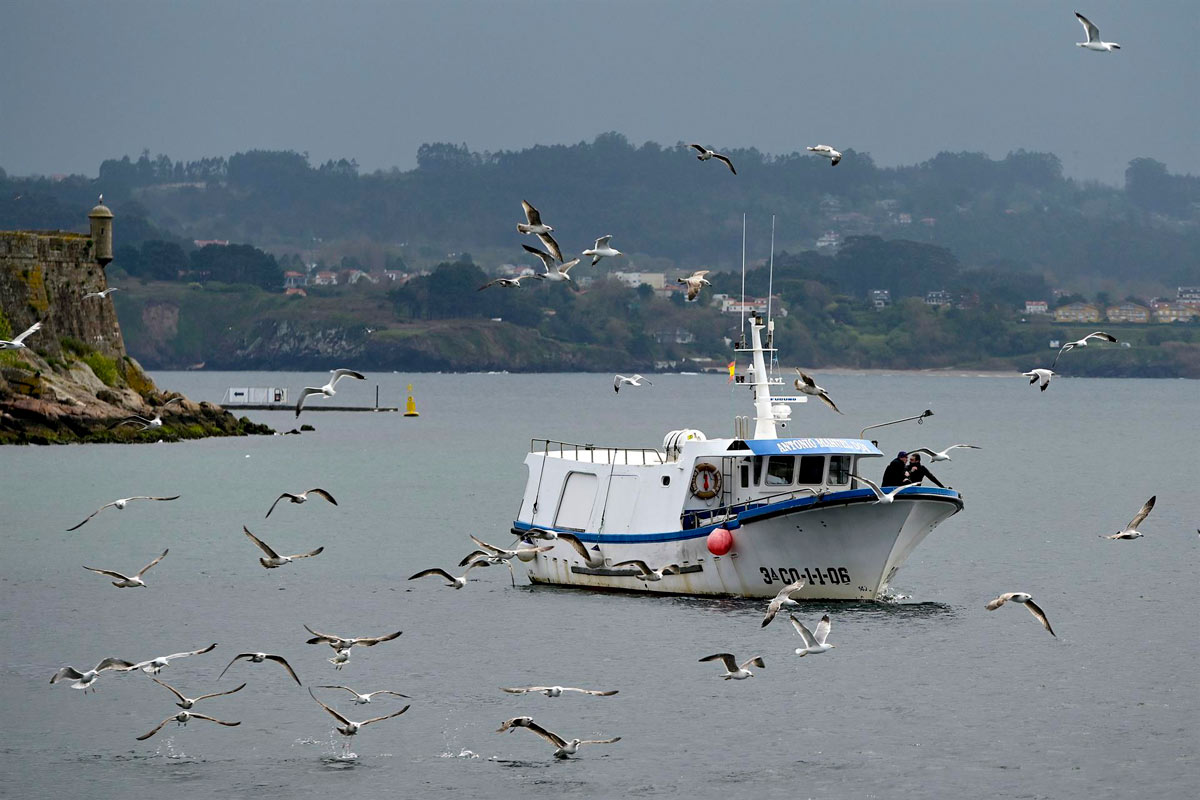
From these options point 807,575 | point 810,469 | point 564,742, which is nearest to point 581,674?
point 807,575

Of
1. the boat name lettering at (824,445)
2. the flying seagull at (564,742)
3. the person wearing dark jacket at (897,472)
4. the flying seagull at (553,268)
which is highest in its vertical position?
the flying seagull at (553,268)

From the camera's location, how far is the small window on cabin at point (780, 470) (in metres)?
44.1

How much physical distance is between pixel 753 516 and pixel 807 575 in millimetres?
2263

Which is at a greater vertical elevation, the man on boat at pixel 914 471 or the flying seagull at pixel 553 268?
the flying seagull at pixel 553 268

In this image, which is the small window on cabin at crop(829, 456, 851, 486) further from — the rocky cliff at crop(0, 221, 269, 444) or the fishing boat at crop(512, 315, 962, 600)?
the rocky cliff at crop(0, 221, 269, 444)

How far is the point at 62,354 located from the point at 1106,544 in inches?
2511

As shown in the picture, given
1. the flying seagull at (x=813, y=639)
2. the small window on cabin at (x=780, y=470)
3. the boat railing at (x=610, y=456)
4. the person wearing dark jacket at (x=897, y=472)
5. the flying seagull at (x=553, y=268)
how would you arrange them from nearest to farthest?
1. the flying seagull at (x=813, y=639)
2. the flying seagull at (x=553, y=268)
3. the person wearing dark jacket at (x=897, y=472)
4. the small window on cabin at (x=780, y=470)
5. the boat railing at (x=610, y=456)

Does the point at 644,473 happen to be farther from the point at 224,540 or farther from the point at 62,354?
the point at 62,354

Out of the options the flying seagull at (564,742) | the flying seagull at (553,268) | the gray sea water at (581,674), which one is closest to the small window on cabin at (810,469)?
the gray sea water at (581,674)

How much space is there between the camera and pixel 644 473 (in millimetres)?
45188

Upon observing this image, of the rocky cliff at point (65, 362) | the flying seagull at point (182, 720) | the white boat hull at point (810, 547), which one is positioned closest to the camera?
the flying seagull at point (182, 720)

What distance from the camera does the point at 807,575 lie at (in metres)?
43.5

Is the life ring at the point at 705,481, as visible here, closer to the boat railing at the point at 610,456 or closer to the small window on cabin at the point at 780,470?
the small window on cabin at the point at 780,470

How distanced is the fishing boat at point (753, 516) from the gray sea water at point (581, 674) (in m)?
0.83
